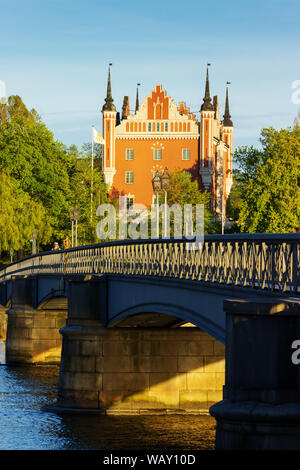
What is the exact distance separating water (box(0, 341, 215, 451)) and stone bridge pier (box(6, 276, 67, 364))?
1620 cm

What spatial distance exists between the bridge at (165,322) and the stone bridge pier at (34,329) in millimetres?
59

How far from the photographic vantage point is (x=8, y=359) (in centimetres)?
5466

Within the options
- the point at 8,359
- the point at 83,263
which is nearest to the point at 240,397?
the point at 83,263

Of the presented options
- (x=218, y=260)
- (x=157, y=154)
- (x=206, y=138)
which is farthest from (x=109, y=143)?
(x=218, y=260)

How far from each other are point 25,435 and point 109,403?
3750mm

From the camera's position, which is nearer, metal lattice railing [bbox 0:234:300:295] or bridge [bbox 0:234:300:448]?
bridge [bbox 0:234:300:448]

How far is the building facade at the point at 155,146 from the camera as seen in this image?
108m

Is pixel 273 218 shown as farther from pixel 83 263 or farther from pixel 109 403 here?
pixel 109 403

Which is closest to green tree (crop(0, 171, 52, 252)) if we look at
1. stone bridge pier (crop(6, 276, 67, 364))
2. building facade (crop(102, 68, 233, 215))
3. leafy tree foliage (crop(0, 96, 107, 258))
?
leafy tree foliage (crop(0, 96, 107, 258))

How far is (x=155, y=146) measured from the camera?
358 feet

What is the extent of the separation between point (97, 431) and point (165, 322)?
485 cm

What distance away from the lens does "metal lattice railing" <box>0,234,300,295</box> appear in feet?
59.7

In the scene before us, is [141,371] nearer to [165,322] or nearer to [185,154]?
[165,322]

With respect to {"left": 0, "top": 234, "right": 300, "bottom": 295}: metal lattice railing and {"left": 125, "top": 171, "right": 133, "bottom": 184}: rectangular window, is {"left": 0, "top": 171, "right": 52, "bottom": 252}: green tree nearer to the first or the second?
{"left": 125, "top": 171, "right": 133, "bottom": 184}: rectangular window
